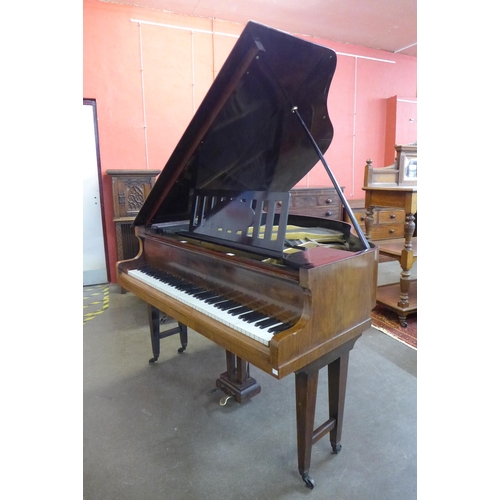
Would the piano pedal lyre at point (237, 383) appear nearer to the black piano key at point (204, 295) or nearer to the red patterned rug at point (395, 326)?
the black piano key at point (204, 295)

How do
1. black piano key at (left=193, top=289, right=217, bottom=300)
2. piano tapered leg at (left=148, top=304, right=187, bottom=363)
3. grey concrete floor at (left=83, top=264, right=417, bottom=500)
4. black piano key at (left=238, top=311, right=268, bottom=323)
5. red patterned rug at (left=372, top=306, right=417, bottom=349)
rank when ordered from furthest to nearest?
red patterned rug at (left=372, top=306, right=417, bottom=349) < piano tapered leg at (left=148, top=304, right=187, bottom=363) < black piano key at (left=193, top=289, right=217, bottom=300) < grey concrete floor at (left=83, top=264, right=417, bottom=500) < black piano key at (left=238, top=311, right=268, bottom=323)

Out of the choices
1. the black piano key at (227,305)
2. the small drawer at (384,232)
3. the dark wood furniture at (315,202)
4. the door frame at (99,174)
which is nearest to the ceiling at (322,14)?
the door frame at (99,174)

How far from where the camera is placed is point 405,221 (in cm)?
287

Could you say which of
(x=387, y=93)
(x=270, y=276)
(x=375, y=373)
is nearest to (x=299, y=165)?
(x=270, y=276)

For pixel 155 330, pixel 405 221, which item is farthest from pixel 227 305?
pixel 405 221

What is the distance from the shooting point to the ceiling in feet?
12.3

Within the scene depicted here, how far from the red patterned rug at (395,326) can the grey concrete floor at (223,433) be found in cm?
14

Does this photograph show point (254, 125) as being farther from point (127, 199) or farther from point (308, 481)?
point (127, 199)

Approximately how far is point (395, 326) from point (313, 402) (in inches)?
74.4

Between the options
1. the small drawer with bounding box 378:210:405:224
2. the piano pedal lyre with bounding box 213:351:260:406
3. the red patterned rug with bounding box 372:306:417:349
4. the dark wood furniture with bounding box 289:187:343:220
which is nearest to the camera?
the piano pedal lyre with bounding box 213:351:260:406

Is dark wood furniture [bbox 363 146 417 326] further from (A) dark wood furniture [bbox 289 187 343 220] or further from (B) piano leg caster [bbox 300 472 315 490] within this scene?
(B) piano leg caster [bbox 300 472 315 490]

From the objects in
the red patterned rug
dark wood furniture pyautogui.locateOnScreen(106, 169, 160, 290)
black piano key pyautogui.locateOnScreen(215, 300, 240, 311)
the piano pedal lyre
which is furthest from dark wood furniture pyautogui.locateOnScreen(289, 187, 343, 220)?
black piano key pyautogui.locateOnScreen(215, 300, 240, 311)

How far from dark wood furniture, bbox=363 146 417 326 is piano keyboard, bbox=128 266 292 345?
1875mm
